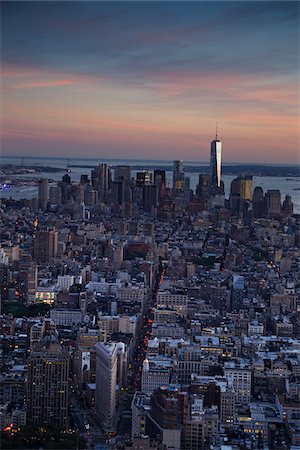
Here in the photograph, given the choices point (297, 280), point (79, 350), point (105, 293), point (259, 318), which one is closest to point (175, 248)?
point (297, 280)

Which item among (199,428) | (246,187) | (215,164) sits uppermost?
(215,164)

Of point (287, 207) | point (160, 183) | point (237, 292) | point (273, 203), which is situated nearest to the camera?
point (237, 292)

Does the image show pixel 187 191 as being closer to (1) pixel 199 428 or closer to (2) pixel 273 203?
(2) pixel 273 203

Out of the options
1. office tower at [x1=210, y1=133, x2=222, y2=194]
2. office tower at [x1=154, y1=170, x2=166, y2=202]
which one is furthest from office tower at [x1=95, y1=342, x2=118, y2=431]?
office tower at [x1=154, y1=170, x2=166, y2=202]

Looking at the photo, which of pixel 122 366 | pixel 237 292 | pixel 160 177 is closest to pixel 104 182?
pixel 160 177

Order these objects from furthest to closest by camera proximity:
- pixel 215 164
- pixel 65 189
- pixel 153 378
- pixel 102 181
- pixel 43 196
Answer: pixel 102 181 < pixel 65 189 < pixel 43 196 < pixel 215 164 < pixel 153 378
